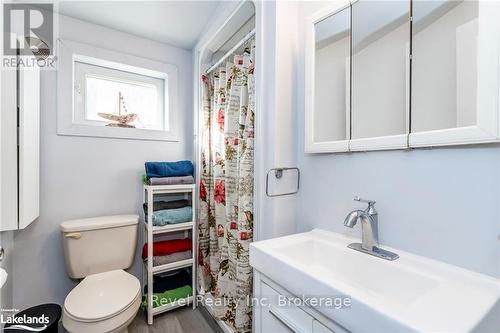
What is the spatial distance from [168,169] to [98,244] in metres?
0.69

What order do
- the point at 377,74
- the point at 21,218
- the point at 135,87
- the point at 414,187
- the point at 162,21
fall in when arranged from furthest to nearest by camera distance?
the point at 135,87, the point at 162,21, the point at 21,218, the point at 377,74, the point at 414,187

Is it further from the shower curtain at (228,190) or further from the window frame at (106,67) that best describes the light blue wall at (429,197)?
the window frame at (106,67)

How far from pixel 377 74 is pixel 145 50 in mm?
1846

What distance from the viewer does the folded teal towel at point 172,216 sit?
66.7 inches

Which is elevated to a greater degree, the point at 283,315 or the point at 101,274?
the point at 283,315

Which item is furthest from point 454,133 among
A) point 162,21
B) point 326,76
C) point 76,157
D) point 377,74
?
point 76,157

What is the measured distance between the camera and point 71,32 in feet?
5.52

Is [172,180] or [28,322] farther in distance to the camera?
[172,180]

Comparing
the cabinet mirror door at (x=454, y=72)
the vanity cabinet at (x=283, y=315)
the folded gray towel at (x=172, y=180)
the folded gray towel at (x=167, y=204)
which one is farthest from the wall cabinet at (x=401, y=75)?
the folded gray towel at (x=167, y=204)

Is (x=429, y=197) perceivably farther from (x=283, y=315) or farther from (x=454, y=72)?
(x=283, y=315)

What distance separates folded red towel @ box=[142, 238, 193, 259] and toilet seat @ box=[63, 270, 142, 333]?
23 centimetres

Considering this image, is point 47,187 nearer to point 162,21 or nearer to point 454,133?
point 162,21

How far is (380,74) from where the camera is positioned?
2.97 feet

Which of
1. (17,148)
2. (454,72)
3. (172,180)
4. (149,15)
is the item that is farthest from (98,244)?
(454,72)
